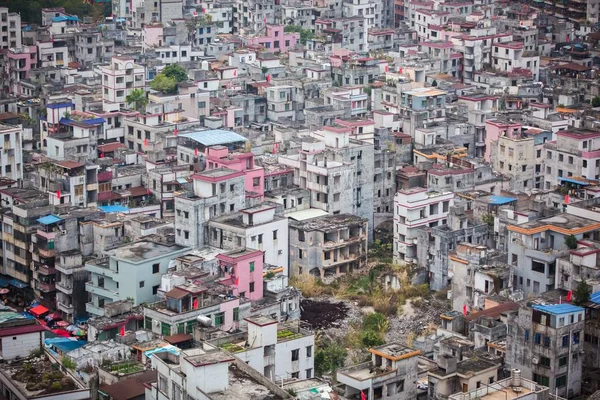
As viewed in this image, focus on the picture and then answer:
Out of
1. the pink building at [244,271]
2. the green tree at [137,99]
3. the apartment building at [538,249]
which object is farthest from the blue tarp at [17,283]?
the apartment building at [538,249]

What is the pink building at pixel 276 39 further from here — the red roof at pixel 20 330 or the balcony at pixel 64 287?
the red roof at pixel 20 330

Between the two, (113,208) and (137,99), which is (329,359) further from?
(137,99)

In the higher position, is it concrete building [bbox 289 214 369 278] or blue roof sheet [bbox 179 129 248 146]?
blue roof sheet [bbox 179 129 248 146]

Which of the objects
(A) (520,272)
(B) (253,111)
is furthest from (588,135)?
(B) (253,111)

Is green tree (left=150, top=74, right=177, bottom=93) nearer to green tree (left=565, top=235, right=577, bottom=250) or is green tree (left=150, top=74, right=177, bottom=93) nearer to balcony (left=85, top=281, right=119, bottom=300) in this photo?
balcony (left=85, top=281, right=119, bottom=300)

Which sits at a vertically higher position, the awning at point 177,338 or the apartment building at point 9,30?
the apartment building at point 9,30

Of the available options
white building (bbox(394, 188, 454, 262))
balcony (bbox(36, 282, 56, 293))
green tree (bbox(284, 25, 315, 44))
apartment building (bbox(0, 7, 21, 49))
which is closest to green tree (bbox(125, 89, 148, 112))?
apartment building (bbox(0, 7, 21, 49))

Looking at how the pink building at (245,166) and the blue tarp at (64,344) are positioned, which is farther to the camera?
the pink building at (245,166)

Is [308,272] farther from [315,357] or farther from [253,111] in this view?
[253,111]
